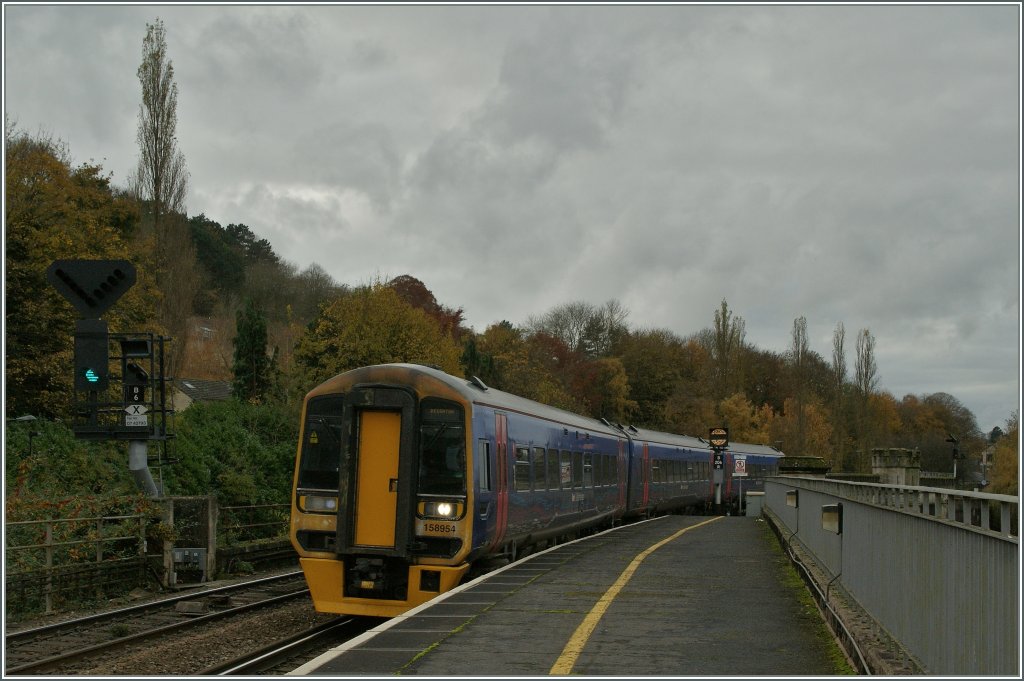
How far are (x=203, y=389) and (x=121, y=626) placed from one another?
35.8 meters

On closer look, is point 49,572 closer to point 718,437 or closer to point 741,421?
point 718,437

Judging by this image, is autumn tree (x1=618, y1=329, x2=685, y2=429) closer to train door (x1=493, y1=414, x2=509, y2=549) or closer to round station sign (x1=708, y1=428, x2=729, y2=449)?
round station sign (x1=708, y1=428, x2=729, y2=449)

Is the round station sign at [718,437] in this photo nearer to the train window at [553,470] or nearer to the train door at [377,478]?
the train window at [553,470]

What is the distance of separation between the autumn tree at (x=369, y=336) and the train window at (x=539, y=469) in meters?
17.9

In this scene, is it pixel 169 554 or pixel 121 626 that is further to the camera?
pixel 169 554

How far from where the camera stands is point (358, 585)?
43.9 ft

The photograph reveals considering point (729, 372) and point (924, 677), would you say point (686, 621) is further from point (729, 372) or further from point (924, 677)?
point (729, 372)

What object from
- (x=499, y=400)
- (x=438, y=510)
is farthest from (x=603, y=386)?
(x=438, y=510)

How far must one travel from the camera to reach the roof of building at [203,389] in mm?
44959

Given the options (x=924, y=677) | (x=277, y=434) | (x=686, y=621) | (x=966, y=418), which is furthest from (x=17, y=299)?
(x=966, y=418)

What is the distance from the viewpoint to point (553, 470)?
63.4ft

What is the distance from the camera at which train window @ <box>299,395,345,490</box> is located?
13773 mm

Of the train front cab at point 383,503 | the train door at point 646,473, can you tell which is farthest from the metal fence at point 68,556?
the train door at point 646,473

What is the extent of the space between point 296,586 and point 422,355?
19168 mm
